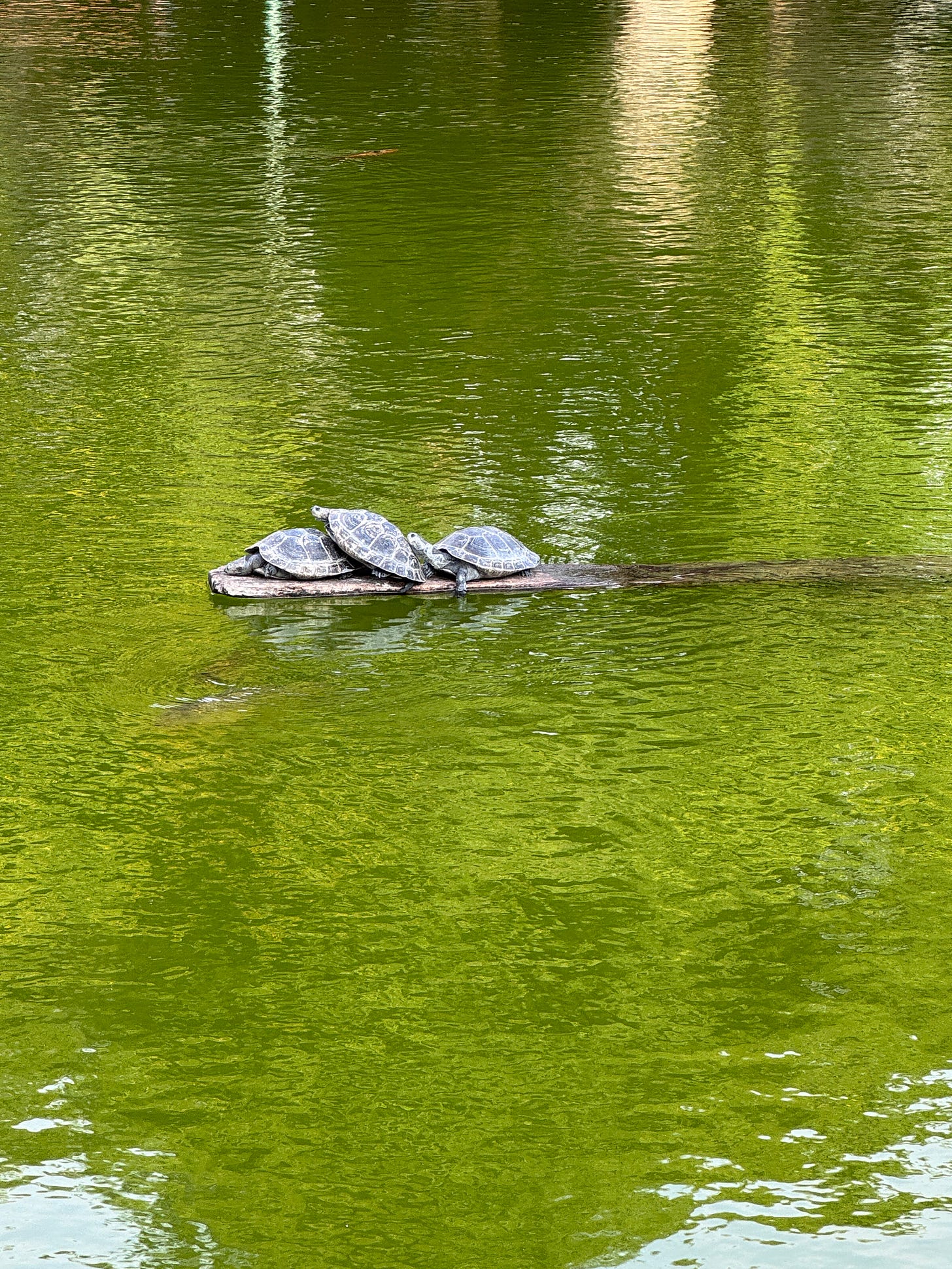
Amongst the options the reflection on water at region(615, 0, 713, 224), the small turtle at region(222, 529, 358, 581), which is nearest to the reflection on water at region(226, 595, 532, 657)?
the small turtle at region(222, 529, 358, 581)

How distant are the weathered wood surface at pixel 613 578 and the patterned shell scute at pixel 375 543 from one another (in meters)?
0.10

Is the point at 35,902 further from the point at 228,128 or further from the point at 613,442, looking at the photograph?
the point at 228,128

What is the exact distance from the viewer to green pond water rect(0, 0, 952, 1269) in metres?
3.66

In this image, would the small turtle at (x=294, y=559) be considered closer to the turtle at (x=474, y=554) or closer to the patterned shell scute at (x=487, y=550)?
the turtle at (x=474, y=554)

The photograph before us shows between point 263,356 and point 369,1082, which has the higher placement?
point 263,356

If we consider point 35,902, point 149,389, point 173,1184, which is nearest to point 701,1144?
point 173,1184

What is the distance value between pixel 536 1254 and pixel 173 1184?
80 centimetres

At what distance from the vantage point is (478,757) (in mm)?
5363

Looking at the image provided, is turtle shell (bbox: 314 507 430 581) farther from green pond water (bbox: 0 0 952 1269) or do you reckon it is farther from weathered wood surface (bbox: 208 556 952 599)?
green pond water (bbox: 0 0 952 1269)

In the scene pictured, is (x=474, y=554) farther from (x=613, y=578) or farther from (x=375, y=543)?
(x=613, y=578)

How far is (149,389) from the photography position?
28.8 feet

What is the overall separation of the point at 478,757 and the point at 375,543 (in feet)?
4.85

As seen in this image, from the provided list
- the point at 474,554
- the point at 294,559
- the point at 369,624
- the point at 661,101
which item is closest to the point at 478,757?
the point at 369,624

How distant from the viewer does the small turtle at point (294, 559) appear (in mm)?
6621
